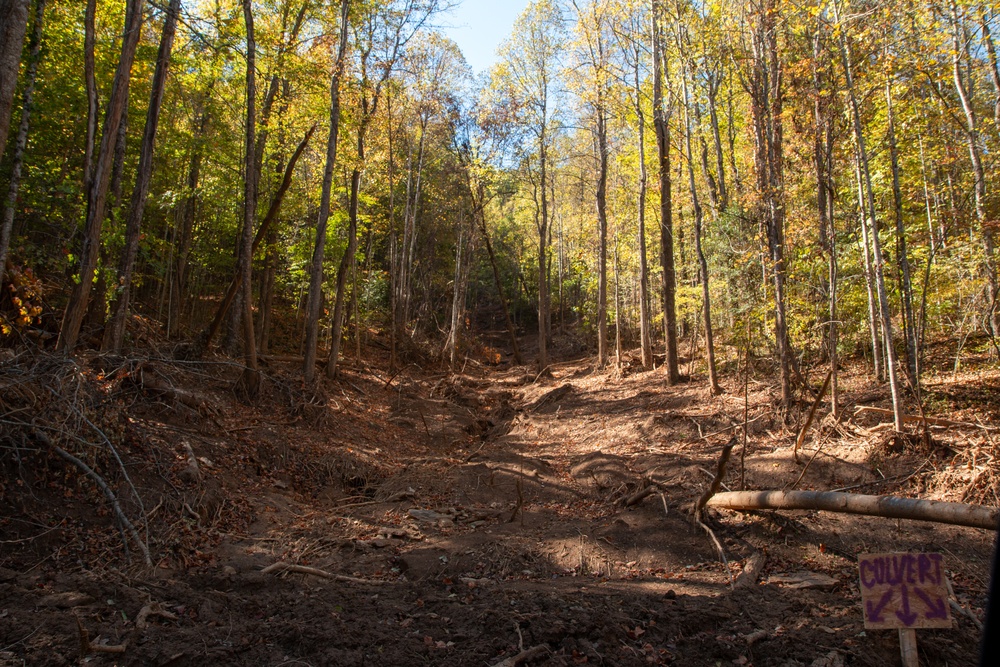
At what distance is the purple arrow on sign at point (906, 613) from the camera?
3682mm

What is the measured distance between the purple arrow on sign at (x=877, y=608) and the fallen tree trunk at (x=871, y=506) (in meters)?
1.13

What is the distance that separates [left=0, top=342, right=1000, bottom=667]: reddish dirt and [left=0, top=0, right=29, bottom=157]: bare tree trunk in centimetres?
256

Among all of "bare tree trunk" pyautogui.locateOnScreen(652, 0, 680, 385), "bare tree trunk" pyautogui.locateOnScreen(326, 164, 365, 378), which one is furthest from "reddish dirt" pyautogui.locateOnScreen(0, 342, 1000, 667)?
"bare tree trunk" pyautogui.locateOnScreen(326, 164, 365, 378)

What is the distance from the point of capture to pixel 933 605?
3648 millimetres

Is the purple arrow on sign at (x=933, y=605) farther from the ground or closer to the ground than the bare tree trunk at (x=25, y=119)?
closer to the ground

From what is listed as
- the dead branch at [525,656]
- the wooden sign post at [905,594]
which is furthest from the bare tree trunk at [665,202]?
the dead branch at [525,656]

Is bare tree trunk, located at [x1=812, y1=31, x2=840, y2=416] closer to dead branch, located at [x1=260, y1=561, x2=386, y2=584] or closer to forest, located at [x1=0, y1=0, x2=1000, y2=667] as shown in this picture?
forest, located at [x1=0, y1=0, x2=1000, y2=667]

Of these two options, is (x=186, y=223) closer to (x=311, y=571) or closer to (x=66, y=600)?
(x=311, y=571)

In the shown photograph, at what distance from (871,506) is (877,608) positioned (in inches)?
70.2

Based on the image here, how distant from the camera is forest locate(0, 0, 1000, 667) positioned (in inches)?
187

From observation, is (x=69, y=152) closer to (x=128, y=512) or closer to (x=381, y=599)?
(x=128, y=512)

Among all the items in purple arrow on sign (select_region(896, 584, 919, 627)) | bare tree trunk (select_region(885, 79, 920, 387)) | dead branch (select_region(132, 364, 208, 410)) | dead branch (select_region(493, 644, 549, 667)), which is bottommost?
dead branch (select_region(493, 644, 549, 667))

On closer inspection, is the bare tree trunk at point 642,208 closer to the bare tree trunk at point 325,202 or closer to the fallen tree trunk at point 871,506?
the bare tree trunk at point 325,202

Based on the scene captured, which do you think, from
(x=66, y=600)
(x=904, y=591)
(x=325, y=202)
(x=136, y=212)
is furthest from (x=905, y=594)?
(x=325, y=202)
